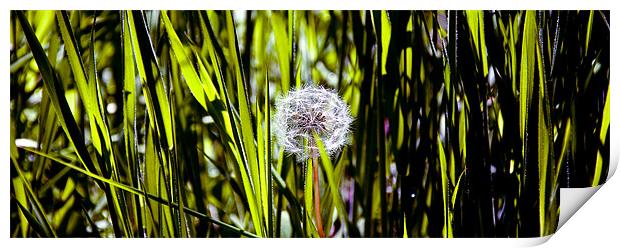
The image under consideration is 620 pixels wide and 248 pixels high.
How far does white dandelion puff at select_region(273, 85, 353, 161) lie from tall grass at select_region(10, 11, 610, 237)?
18mm

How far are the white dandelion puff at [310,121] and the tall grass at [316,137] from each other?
0.02 m

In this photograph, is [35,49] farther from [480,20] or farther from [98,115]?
[480,20]

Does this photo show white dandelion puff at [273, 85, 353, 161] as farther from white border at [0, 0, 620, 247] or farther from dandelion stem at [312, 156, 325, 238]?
white border at [0, 0, 620, 247]

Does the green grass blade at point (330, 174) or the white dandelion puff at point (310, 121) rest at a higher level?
the white dandelion puff at point (310, 121)

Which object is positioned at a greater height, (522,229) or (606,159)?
(606,159)

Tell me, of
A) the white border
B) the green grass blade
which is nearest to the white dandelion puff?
the green grass blade

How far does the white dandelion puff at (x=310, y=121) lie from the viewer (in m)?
1.29

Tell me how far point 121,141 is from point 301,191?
430mm

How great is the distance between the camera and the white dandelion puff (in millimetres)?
1294

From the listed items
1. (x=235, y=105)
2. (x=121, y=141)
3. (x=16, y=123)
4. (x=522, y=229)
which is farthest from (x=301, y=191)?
(x=16, y=123)
